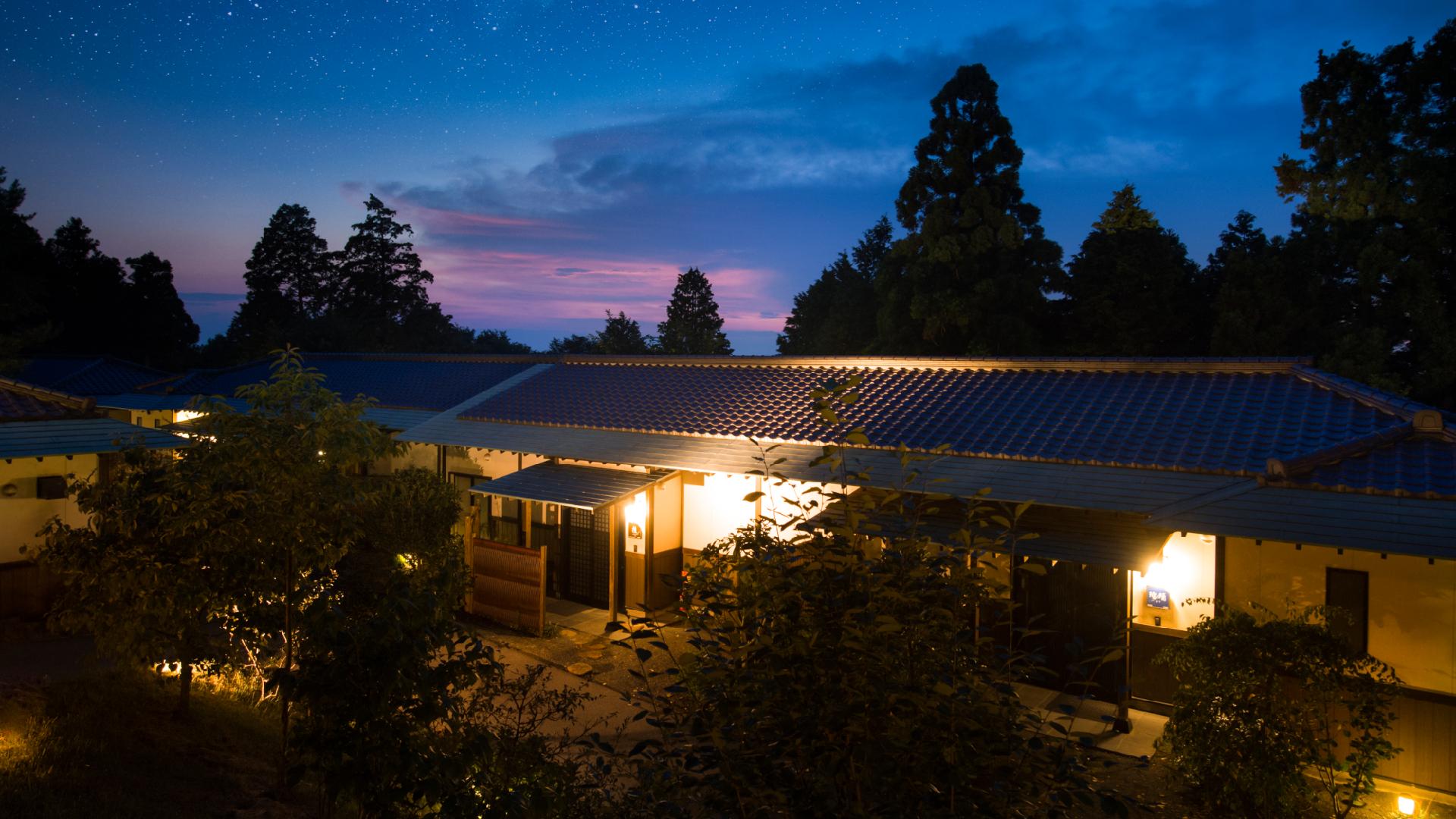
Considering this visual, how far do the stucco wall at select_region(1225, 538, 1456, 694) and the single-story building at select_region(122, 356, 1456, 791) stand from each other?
19 mm

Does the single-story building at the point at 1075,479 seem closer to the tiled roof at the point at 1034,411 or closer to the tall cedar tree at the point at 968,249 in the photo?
the tiled roof at the point at 1034,411

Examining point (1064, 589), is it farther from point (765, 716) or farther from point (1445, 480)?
point (765, 716)

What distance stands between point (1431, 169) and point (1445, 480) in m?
22.1

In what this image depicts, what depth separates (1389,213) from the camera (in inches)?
976

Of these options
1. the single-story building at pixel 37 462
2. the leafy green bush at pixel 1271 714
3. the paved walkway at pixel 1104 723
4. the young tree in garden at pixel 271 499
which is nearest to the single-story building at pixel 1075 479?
the paved walkway at pixel 1104 723

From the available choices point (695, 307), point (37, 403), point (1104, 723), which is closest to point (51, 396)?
point (37, 403)

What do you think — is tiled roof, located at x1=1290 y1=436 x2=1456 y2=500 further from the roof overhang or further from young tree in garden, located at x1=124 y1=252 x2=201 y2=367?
young tree in garden, located at x1=124 y1=252 x2=201 y2=367

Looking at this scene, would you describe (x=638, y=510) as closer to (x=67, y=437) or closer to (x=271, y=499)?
(x=271, y=499)

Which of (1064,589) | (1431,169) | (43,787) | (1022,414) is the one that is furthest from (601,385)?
(1431,169)

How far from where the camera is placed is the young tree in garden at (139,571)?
6.86 metres

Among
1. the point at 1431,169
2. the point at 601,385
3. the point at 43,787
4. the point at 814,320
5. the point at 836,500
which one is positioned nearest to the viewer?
the point at 836,500

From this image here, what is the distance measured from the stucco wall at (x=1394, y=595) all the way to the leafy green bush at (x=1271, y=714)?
150cm

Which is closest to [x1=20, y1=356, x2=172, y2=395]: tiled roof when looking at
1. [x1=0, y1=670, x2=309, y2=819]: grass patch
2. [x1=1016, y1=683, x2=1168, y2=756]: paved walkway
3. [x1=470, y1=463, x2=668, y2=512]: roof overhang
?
[x1=470, y1=463, x2=668, y2=512]: roof overhang

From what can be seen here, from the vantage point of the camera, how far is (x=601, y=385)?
61.0 feet
